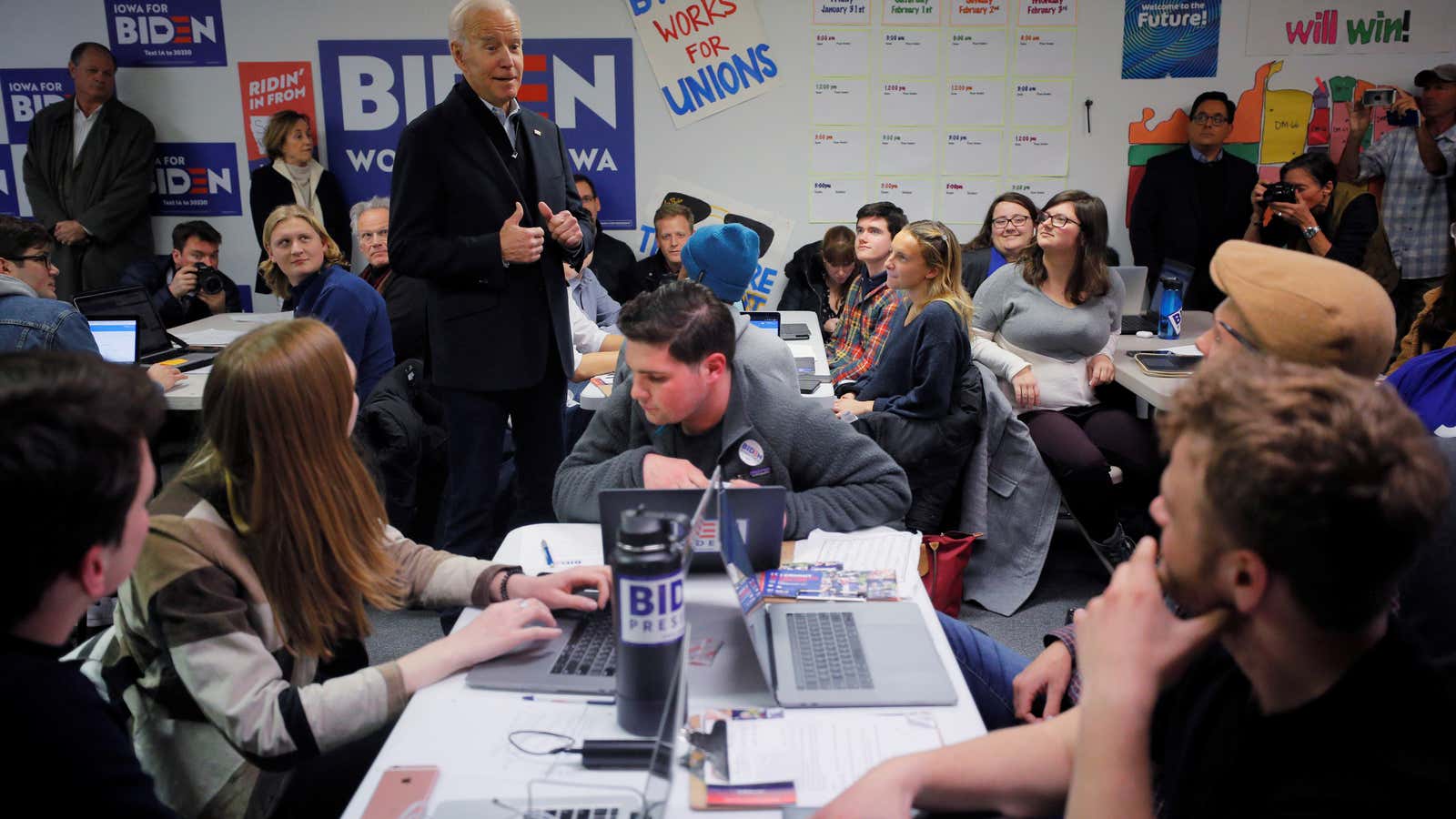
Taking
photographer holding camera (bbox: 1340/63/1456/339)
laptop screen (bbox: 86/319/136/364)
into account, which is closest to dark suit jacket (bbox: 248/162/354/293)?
laptop screen (bbox: 86/319/136/364)

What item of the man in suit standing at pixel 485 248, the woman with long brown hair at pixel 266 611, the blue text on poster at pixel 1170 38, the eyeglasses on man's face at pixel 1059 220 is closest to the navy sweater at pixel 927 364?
the eyeglasses on man's face at pixel 1059 220

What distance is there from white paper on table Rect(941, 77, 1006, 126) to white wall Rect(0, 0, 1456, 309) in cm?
40

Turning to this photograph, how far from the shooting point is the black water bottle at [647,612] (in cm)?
117

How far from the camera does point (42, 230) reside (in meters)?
3.26

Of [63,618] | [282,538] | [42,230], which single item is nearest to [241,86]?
[42,230]

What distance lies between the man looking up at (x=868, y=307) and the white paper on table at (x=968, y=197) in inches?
39.4

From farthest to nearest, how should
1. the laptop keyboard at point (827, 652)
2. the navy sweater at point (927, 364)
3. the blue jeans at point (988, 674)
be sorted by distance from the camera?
the navy sweater at point (927, 364) → the blue jeans at point (988, 674) → the laptop keyboard at point (827, 652)

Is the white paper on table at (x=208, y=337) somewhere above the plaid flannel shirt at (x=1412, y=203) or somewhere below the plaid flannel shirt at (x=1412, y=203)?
below

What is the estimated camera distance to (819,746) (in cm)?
124


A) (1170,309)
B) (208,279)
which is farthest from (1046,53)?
(208,279)

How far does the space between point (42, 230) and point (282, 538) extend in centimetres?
254

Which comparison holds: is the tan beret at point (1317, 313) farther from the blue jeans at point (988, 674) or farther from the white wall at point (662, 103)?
the white wall at point (662, 103)

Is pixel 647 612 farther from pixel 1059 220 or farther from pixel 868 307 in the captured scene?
pixel 868 307

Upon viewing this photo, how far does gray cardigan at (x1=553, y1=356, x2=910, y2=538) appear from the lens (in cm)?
192
